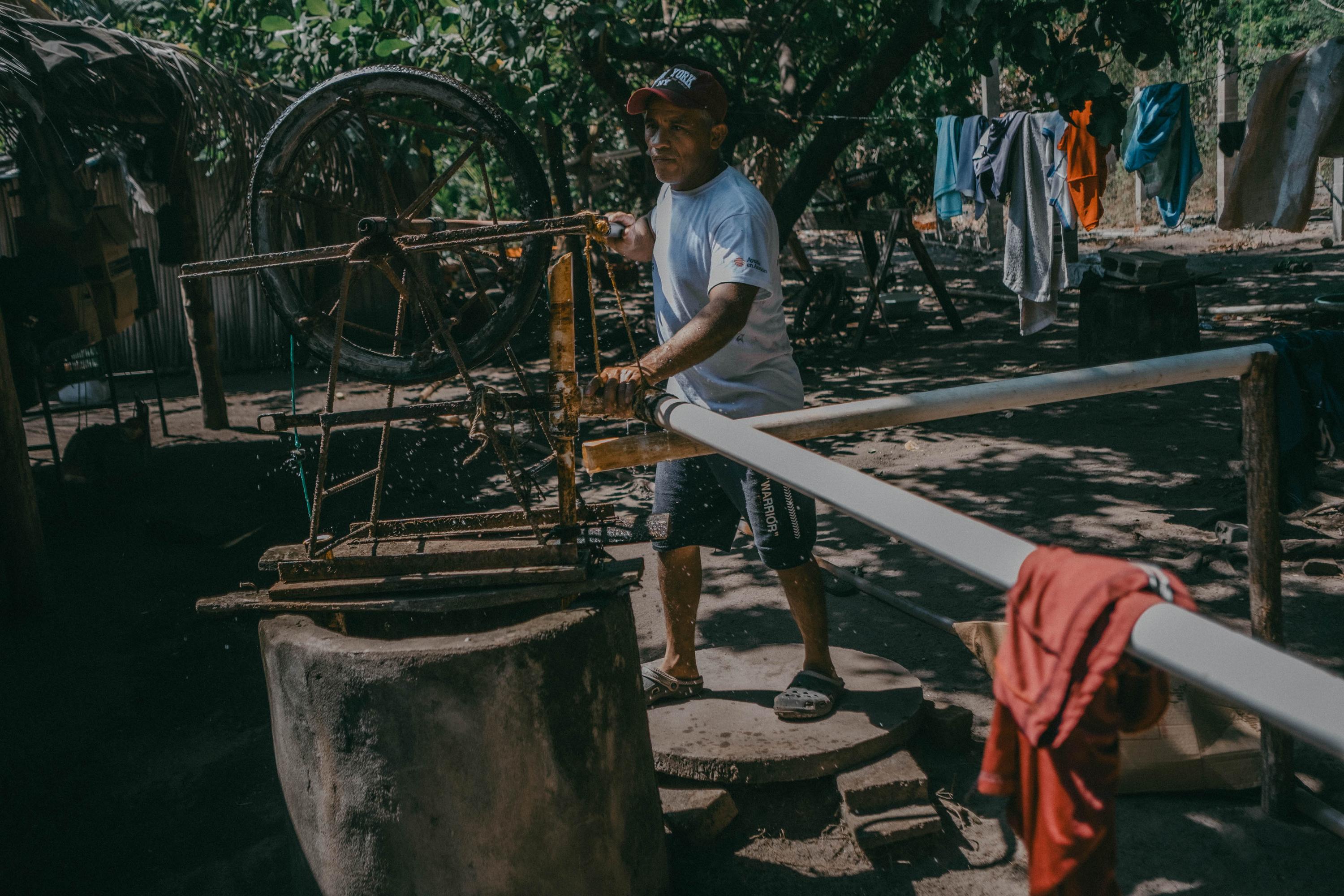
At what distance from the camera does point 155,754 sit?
365 centimetres

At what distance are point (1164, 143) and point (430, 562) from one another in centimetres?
602

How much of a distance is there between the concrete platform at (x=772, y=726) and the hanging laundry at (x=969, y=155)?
5452 mm

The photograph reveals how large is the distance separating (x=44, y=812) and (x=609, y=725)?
2.26 m

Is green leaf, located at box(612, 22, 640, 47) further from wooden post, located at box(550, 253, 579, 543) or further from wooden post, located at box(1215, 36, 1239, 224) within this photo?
wooden post, located at box(1215, 36, 1239, 224)

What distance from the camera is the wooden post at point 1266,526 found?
246 centimetres

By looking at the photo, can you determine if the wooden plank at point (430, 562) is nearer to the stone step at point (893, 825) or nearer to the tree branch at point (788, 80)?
the stone step at point (893, 825)

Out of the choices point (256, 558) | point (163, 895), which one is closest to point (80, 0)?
point (256, 558)

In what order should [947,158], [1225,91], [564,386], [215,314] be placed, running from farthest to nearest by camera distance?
[1225,91]
[215,314]
[947,158]
[564,386]

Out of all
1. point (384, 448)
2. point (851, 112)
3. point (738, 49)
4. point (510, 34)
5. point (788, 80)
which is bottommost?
point (384, 448)

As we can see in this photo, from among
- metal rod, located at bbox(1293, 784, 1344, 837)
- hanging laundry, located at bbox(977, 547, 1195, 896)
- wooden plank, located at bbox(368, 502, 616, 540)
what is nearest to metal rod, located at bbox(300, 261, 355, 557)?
wooden plank, located at bbox(368, 502, 616, 540)

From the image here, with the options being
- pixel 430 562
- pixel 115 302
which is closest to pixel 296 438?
pixel 430 562

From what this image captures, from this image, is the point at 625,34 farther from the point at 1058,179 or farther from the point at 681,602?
the point at 681,602

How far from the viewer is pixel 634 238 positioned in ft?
10.0

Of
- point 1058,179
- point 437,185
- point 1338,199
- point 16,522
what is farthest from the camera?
point 1338,199
